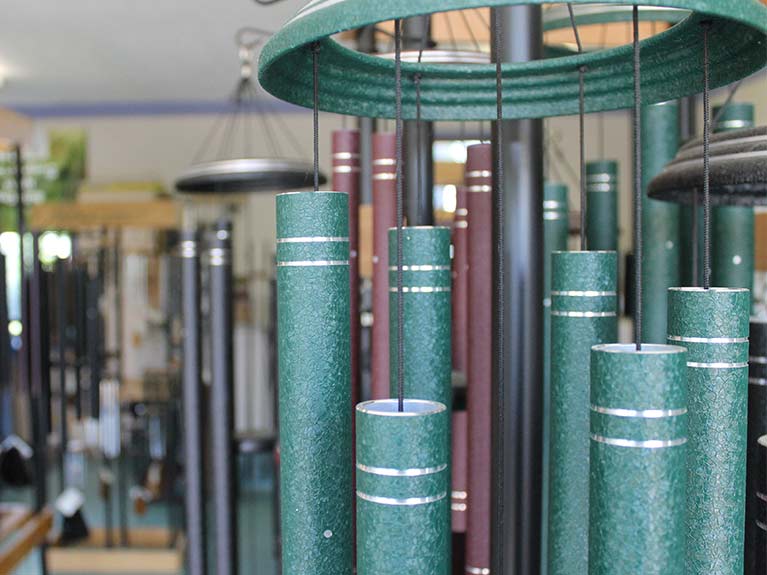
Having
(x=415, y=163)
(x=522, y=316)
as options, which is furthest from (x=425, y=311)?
(x=415, y=163)

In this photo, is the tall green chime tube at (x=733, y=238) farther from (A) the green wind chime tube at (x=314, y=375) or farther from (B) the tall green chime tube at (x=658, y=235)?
(A) the green wind chime tube at (x=314, y=375)

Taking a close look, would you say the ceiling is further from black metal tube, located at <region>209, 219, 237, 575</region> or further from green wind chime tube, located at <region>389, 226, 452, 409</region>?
green wind chime tube, located at <region>389, 226, 452, 409</region>

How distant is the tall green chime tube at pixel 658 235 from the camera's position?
1182 millimetres

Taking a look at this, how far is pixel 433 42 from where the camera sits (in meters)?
1.40

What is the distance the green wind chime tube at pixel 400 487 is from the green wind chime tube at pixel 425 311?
0.20m

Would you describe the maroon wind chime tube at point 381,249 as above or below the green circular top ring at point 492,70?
below

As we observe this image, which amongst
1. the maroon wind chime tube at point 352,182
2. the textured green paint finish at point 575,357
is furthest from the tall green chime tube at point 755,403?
the maroon wind chime tube at point 352,182

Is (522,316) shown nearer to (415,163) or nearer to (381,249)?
(381,249)

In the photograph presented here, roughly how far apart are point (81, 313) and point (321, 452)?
9.00ft

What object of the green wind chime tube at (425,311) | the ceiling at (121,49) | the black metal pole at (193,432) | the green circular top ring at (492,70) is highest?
the ceiling at (121,49)

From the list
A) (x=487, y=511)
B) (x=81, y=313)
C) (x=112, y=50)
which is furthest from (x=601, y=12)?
(x=112, y=50)

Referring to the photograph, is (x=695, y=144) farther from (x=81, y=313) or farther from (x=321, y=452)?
(x=81, y=313)

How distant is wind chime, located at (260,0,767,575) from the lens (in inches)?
20.9

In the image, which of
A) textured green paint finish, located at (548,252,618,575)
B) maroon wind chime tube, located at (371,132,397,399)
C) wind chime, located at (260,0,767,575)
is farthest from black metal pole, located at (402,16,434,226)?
textured green paint finish, located at (548,252,618,575)
